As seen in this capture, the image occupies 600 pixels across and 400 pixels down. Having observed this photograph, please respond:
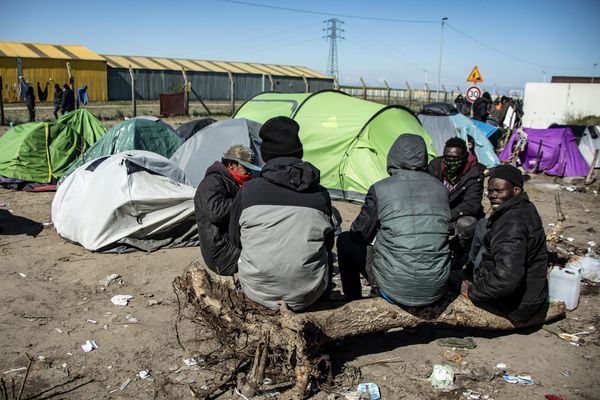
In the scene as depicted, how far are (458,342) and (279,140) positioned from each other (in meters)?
2.24

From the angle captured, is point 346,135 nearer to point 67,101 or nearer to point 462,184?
point 462,184

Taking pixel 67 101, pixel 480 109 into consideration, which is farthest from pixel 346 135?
pixel 67 101

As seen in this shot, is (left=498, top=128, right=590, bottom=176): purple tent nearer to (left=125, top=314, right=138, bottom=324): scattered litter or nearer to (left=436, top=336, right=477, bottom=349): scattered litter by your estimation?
(left=436, top=336, right=477, bottom=349): scattered litter

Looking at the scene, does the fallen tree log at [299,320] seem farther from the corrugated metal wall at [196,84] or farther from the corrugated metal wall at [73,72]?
the corrugated metal wall at [73,72]

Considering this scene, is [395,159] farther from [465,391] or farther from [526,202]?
[465,391]

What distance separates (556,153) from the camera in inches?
488

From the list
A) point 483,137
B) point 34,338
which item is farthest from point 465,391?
point 483,137

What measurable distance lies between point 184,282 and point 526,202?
269 cm

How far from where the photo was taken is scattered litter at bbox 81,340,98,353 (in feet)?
12.6

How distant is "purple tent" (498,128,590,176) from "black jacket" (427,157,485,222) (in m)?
7.88

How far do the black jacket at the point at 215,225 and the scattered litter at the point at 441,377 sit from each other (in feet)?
5.56

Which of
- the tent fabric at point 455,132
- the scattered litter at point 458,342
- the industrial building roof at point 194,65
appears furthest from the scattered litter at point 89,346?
the industrial building roof at point 194,65

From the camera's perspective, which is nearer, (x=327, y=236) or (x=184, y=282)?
(x=327, y=236)

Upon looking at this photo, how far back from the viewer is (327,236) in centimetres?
336
